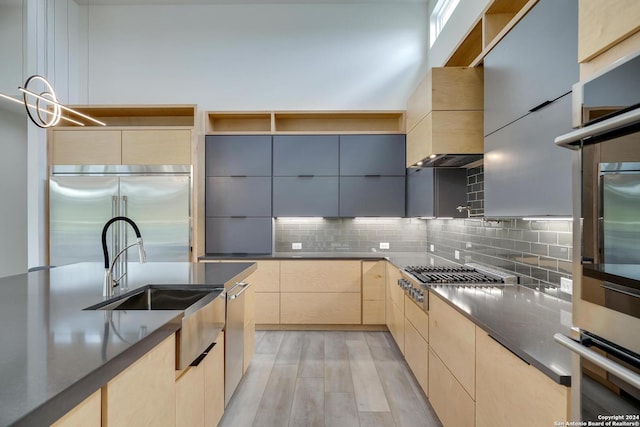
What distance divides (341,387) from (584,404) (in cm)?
197

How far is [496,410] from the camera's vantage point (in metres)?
1.25

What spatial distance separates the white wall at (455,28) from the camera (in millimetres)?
2840

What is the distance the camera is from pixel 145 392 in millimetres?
1077

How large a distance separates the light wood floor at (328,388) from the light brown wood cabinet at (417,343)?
0.20 meters

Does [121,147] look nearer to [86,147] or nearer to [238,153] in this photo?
[86,147]

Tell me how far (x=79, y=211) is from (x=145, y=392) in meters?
3.55

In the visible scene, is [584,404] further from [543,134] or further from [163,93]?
[163,93]

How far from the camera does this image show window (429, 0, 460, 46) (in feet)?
11.9

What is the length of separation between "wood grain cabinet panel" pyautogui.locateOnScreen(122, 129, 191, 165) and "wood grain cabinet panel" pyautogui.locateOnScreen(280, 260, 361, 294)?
180 centimetres

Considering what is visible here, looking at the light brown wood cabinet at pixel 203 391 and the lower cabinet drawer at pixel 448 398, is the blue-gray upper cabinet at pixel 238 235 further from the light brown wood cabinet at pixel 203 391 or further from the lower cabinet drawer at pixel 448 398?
the lower cabinet drawer at pixel 448 398

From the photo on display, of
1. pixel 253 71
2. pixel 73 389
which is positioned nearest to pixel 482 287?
pixel 73 389

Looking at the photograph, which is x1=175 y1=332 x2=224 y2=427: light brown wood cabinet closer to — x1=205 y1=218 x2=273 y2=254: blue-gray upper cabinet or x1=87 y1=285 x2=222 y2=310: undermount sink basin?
x1=87 y1=285 x2=222 y2=310: undermount sink basin

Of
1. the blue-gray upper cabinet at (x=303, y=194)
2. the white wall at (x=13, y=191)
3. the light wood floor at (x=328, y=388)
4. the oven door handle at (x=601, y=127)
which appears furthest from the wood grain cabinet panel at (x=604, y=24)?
the white wall at (x=13, y=191)

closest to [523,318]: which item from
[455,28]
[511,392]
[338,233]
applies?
[511,392]
